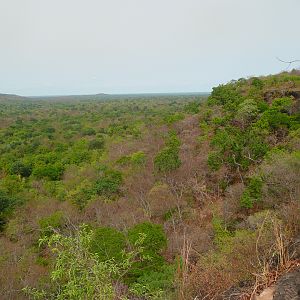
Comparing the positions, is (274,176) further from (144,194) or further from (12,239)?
(12,239)

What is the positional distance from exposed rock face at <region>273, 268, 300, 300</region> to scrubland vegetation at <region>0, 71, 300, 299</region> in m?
0.28

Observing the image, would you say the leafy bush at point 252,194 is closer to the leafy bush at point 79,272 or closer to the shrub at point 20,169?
the leafy bush at point 79,272

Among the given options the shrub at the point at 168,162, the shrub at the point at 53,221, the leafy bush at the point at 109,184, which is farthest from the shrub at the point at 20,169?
the shrub at the point at 168,162

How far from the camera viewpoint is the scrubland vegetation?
5375 mm

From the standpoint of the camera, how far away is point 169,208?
18047mm

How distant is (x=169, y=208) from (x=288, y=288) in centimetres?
1366

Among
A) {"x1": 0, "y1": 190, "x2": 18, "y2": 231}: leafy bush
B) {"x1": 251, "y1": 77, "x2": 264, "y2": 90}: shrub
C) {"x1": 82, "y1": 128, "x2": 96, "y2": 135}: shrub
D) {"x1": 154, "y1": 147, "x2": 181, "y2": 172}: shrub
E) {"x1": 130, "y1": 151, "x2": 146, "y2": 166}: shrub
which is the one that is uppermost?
{"x1": 251, "y1": 77, "x2": 264, "y2": 90}: shrub

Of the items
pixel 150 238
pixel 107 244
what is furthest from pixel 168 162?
pixel 107 244

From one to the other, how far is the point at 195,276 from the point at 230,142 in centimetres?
1380

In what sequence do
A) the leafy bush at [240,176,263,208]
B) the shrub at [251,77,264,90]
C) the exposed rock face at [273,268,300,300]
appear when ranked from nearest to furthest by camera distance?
the exposed rock face at [273,268,300,300] < the leafy bush at [240,176,263,208] < the shrub at [251,77,264,90]

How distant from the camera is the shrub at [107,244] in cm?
1221

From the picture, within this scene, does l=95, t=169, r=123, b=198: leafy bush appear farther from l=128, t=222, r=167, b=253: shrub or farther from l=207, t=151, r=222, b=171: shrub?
l=128, t=222, r=167, b=253: shrub

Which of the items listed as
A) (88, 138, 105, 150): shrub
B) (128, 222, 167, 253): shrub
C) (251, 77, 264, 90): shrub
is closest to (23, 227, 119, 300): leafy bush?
(128, 222, 167, 253): shrub

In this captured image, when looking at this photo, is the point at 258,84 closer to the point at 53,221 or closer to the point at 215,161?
the point at 215,161
